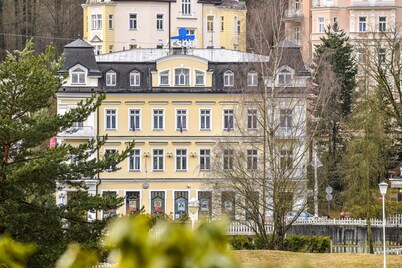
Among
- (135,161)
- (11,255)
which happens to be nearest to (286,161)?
(135,161)

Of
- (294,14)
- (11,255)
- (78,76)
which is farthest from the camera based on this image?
(294,14)

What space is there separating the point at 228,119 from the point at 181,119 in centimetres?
215

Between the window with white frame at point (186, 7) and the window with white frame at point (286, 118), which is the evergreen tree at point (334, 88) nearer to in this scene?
the window with white frame at point (286, 118)

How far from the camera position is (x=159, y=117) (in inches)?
→ 2141

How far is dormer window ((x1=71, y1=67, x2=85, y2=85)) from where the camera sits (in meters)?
53.0

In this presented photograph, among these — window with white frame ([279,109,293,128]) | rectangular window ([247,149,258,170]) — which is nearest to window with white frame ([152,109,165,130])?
rectangular window ([247,149,258,170])

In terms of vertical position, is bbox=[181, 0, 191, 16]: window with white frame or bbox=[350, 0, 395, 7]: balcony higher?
bbox=[350, 0, 395, 7]: balcony

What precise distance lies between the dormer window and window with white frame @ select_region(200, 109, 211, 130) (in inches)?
222

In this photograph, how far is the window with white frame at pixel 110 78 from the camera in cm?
5397

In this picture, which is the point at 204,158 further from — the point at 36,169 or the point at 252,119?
the point at 36,169

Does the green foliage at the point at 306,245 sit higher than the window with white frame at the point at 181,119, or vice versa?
the window with white frame at the point at 181,119

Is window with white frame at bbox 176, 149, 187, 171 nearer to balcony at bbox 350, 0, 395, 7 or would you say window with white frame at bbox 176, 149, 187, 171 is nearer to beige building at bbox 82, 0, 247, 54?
beige building at bbox 82, 0, 247, 54

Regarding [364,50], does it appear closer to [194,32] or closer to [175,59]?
[175,59]

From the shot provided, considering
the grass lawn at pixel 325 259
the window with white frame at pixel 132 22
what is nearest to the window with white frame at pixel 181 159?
the grass lawn at pixel 325 259
